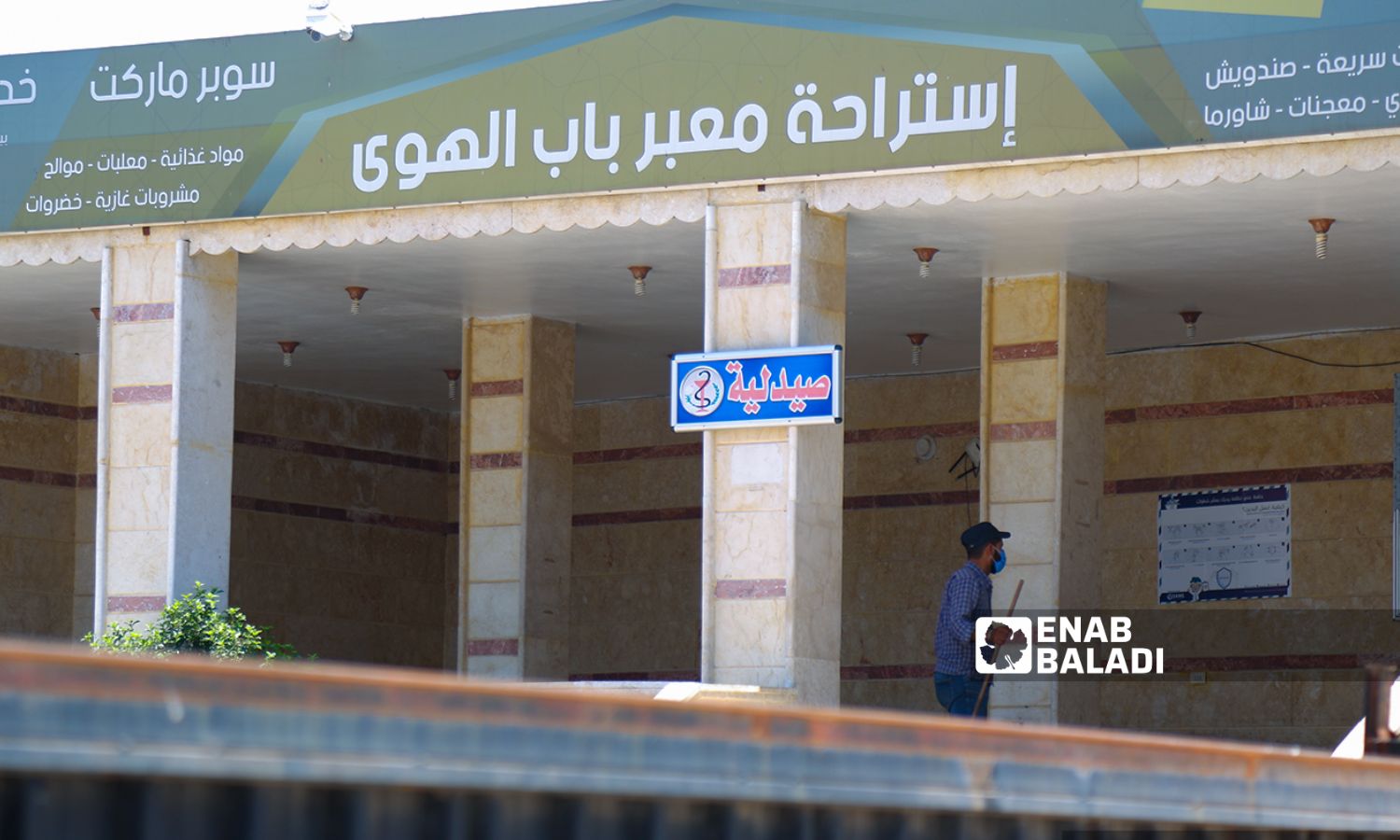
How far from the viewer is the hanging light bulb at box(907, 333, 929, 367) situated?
16.6 meters

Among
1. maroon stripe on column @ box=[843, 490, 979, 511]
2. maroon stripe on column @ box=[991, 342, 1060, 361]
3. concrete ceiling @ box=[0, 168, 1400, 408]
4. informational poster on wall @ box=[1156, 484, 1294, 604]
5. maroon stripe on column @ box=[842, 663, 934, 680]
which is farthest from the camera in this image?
maroon stripe on column @ box=[843, 490, 979, 511]

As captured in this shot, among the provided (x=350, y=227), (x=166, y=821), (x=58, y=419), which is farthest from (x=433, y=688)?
(x=58, y=419)

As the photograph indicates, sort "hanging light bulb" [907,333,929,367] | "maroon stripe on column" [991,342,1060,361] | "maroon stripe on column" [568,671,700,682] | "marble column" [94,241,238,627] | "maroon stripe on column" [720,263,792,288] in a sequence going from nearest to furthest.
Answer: "maroon stripe on column" [720,263,792,288] < "marble column" [94,241,238,627] < "maroon stripe on column" [991,342,1060,361] < "hanging light bulb" [907,333,929,367] < "maroon stripe on column" [568,671,700,682]

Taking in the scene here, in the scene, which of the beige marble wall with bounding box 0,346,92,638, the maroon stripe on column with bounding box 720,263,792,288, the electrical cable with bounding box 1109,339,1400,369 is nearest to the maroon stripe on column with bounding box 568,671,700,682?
the beige marble wall with bounding box 0,346,92,638

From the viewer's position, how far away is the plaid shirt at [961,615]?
38.9 ft

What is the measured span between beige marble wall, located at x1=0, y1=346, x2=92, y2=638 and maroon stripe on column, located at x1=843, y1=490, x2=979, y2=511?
20.4 ft

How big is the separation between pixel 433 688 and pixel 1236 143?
723 centimetres

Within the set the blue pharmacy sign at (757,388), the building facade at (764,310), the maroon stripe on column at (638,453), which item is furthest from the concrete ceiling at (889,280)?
the maroon stripe on column at (638,453)

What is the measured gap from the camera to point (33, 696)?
462 centimetres

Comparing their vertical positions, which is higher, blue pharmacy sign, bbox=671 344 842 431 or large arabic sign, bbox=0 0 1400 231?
large arabic sign, bbox=0 0 1400 231

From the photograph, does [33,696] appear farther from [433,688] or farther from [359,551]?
[359,551]

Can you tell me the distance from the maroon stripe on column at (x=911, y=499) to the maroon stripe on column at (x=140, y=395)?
21.4ft

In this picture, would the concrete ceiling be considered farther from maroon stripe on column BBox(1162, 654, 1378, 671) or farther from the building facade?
maroon stripe on column BBox(1162, 654, 1378, 671)

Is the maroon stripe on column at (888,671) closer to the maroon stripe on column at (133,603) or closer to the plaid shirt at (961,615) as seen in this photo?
the plaid shirt at (961,615)
